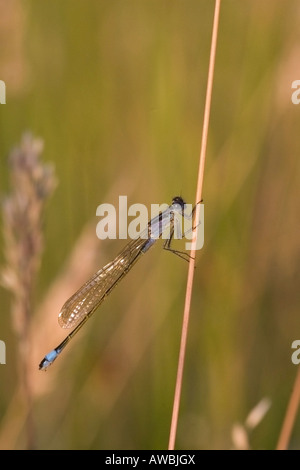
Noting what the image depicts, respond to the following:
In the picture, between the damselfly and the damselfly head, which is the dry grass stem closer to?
the damselfly

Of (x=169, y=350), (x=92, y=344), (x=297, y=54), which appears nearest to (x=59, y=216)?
(x=92, y=344)

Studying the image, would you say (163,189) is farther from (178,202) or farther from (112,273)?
(112,273)

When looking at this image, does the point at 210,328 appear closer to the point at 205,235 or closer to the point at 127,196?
the point at 205,235

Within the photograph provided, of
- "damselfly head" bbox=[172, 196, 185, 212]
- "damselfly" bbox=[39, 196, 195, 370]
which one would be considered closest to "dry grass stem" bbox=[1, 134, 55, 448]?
"damselfly" bbox=[39, 196, 195, 370]

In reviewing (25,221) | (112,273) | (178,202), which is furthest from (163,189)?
(25,221)

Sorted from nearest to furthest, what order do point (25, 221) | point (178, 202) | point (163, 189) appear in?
point (25, 221) → point (178, 202) → point (163, 189)
